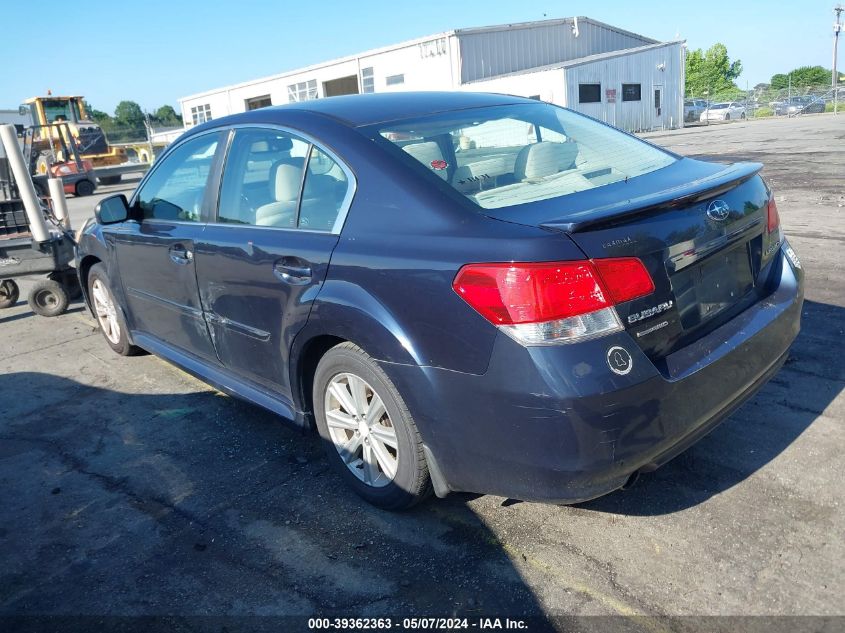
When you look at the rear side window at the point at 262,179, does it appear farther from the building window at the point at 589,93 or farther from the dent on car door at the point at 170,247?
the building window at the point at 589,93

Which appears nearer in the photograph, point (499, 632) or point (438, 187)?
point (499, 632)

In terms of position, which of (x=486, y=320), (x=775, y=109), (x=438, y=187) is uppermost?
(x=438, y=187)

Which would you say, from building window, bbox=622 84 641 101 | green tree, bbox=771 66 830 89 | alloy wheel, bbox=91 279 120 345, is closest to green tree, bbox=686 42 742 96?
green tree, bbox=771 66 830 89

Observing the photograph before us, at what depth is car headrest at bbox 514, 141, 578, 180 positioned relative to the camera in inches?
123

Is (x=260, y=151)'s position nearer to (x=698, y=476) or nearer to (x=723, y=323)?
(x=723, y=323)

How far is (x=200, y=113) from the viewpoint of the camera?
163 ft

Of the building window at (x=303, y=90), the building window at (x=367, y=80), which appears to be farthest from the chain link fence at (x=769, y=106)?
the building window at (x=303, y=90)

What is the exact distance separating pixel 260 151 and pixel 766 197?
2.36m

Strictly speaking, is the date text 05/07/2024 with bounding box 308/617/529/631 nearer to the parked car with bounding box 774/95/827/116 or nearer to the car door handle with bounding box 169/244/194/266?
the car door handle with bounding box 169/244/194/266

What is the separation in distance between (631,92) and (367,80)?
44.0ft

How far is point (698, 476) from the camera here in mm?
3148

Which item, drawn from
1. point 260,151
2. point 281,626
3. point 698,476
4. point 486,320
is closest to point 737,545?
point 698,476

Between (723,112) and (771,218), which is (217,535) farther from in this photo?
(723,112)

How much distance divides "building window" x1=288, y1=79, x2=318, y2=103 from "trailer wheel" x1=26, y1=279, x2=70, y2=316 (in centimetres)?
3409
